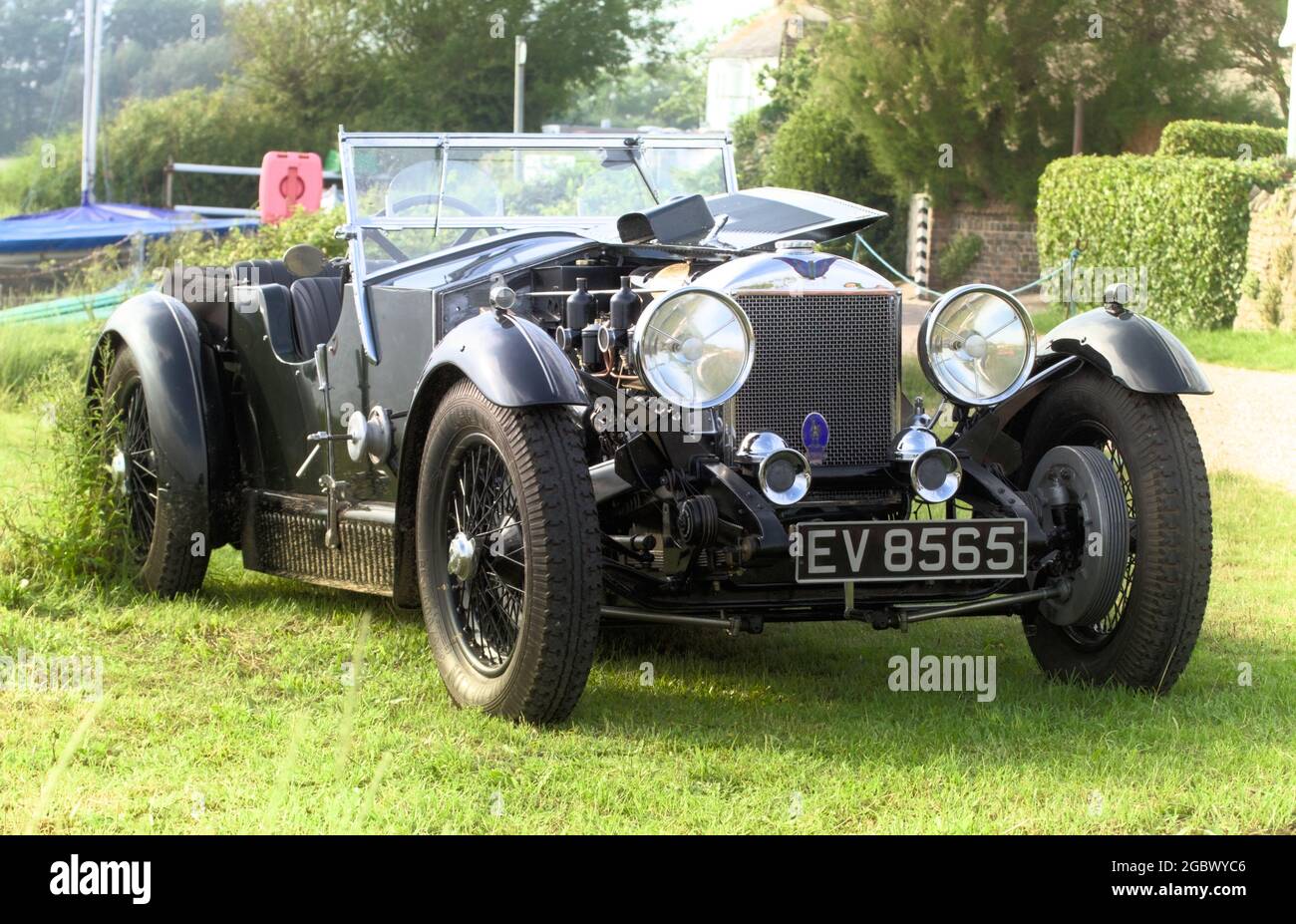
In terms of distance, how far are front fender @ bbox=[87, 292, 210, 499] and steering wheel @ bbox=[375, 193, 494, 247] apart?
104 cm

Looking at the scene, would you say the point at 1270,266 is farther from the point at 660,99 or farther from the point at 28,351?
the point at 660,99

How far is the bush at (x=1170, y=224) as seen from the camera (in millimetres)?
16500

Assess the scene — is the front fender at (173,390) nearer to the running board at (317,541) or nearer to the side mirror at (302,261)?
the running board at (317,541)

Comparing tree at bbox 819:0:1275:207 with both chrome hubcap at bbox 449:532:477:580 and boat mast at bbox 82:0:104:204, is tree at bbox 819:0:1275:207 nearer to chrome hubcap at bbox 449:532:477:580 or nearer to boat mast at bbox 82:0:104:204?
boat mast at bbox 82:0:104:204

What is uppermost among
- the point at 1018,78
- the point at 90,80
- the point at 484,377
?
the point at 90,80

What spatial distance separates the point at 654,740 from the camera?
4.59 meters

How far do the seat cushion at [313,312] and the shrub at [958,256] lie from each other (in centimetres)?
1872

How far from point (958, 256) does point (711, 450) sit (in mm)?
20003

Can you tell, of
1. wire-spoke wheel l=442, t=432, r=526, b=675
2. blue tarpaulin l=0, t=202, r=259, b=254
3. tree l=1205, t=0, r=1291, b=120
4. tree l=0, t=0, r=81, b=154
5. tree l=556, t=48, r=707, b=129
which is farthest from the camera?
tree l=0, t=0, r=81, b=154

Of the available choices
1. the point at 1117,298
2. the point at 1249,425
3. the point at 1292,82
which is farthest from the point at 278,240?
the point at 1292,82

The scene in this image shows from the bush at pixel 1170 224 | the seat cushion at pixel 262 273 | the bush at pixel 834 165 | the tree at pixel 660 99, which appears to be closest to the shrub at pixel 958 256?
the bush at pixel 834 165

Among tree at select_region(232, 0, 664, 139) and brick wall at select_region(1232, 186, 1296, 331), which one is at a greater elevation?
tree at select_region(232, 0, 664, 139)

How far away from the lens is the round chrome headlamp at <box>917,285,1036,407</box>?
16.4 ft

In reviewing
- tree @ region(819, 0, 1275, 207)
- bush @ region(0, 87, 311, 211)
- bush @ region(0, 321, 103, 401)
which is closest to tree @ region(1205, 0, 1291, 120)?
tree @ region(819, 0, 1275, 207)
